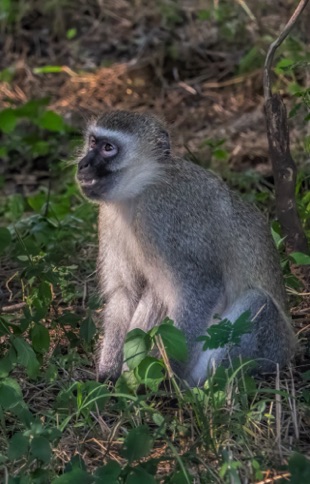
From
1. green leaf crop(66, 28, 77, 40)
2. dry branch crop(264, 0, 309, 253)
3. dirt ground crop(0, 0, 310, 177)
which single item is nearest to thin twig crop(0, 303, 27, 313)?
dry branch crop(264, 0, 309, 253)

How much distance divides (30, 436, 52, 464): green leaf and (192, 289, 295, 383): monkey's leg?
1.49 metres

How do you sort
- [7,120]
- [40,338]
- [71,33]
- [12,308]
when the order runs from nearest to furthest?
1. [40,338]
2. [12,308]
3. [7,120]
4. [71,33]

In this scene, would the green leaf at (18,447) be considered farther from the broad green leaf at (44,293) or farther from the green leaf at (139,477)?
the broad green leaf at (44,293)

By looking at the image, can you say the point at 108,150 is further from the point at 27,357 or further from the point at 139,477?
the point at 139,477

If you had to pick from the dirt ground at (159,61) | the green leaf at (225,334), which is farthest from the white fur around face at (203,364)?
the dirt ground at (159,61)

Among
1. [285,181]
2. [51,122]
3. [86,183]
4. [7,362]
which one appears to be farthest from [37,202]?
[7,362]

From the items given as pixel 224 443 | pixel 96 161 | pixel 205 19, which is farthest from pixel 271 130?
pixel 205 19

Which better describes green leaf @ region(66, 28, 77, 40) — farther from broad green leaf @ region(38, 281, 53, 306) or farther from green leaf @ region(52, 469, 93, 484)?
green leaf @ region(52, 469, 93, 484)

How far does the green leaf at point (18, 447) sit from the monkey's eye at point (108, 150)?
187 centimetres

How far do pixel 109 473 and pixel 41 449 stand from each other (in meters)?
0.27

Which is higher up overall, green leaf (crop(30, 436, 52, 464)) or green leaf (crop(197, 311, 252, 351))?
green leaf (crop(197, 311, 252, 351))

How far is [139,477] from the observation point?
152 inches

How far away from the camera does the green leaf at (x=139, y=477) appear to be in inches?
152

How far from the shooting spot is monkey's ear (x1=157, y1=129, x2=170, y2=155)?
5637mm
